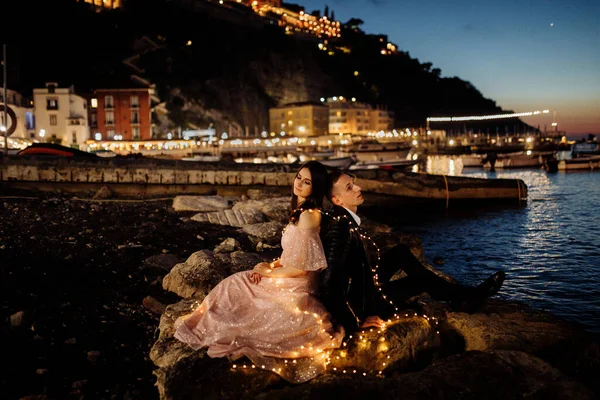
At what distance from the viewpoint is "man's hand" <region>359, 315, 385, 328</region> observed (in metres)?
4.92

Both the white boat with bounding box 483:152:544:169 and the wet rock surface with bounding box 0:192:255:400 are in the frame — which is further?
the white boat with bounding box 483:152:544:169

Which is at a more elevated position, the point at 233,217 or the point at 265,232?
the point at 233,217

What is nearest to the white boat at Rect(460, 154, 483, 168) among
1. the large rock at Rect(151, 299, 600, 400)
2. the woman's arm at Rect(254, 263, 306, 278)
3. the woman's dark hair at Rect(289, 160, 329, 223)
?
the large rock at Rect(151, 299, 600, 400)

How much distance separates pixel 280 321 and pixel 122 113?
62.4 meters

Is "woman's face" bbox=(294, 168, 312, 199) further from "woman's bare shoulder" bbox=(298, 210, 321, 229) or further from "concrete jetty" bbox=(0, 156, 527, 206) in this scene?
"concrete jetty" bbox=(0, 156, 527, 206)

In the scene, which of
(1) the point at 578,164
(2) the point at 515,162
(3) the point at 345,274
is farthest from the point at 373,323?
(2) the point at 515,162

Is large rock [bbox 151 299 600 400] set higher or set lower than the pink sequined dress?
lower

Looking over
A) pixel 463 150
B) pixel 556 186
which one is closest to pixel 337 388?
pixel 556 186

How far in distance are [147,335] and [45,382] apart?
1326 millimetres

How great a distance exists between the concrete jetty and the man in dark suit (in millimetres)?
14840

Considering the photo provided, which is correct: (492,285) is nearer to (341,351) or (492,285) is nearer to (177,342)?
(341,351)

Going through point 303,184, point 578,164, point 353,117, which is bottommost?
point 303,184

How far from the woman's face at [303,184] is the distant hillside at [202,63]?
64135mm

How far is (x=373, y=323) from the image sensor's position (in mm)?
4934
